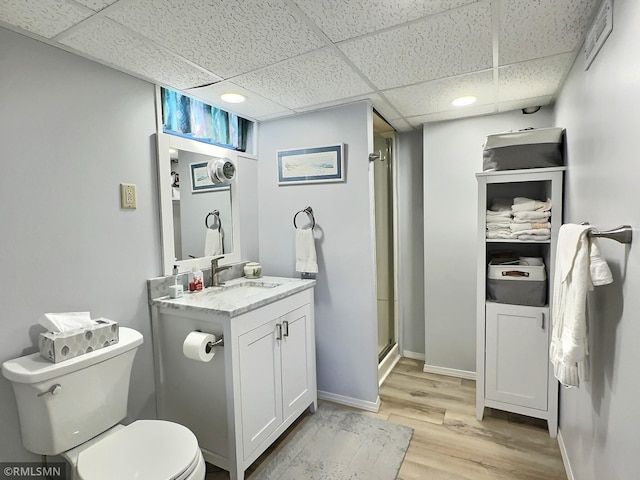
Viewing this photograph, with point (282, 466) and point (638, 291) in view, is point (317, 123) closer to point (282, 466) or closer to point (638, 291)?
point (638, 291)

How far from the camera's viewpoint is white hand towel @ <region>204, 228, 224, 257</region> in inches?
90.3

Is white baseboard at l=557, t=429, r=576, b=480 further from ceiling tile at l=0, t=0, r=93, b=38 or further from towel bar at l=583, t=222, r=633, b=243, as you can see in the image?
ceiling tile at l=0, t=0, r=93, b=38

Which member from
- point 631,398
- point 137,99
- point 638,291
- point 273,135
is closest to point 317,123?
point 273,135

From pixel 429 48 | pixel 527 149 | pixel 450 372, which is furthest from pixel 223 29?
pixel 450 372

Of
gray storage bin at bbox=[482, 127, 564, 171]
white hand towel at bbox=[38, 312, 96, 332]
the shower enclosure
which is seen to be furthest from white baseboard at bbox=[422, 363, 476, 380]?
white hand towel at bbox=[38, 312, 96, 332]

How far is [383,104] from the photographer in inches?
91.5

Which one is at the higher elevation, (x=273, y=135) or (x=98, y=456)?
(x=273, y=135)

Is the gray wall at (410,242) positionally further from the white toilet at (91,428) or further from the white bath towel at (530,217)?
the white toilet at (91,428)

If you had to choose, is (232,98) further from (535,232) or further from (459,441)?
(459,441)

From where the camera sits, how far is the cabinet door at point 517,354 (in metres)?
2.03

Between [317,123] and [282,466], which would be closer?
[282,466]

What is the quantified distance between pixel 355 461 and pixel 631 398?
53.9 inches

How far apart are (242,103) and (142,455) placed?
200 cm

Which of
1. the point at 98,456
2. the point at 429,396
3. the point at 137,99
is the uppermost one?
the point at 137,99
